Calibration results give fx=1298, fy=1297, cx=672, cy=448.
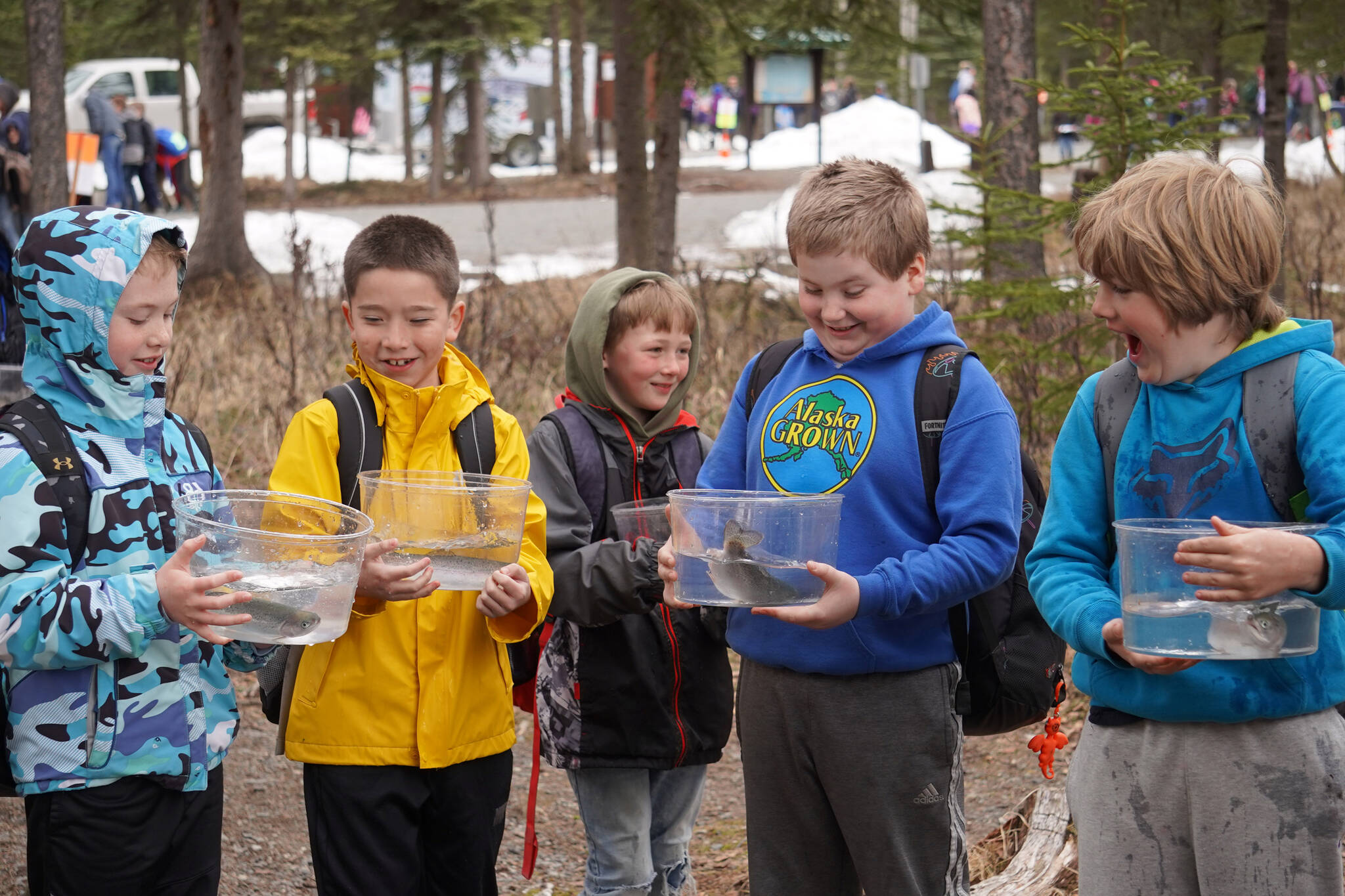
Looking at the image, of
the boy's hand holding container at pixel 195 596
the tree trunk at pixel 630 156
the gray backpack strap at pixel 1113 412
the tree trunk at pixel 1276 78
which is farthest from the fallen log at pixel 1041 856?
the tree trunk at pixel 630 156

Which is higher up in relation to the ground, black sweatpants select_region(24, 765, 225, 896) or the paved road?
the paved road

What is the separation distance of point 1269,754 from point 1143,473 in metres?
0.50

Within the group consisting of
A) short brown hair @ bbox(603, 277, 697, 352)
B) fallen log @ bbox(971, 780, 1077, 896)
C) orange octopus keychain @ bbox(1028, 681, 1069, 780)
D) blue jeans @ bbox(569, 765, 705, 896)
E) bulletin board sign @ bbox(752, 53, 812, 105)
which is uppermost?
bulletin board sign @ bbox(752, 53, 812, 105)

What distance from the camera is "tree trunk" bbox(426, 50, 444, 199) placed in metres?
25.3

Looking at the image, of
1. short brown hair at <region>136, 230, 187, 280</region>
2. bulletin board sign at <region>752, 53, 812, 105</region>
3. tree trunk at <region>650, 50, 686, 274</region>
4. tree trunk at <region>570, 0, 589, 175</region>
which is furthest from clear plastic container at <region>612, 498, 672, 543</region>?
tree trunk at <region>570, 0, 589, 175</region>

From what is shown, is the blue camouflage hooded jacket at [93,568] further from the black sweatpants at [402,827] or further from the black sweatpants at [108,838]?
the black sweatpants at [402,827]

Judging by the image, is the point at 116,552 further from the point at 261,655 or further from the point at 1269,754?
the point at 1269,754

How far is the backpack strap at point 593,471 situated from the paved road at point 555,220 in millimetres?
12437

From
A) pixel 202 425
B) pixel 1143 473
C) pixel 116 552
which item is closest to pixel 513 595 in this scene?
pixel 116 552

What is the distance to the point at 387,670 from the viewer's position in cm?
281

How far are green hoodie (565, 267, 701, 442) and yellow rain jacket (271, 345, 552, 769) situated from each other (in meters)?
0.43

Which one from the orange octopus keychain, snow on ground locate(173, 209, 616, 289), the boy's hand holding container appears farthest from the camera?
snow on ground locate(173, 209, 616, 289)

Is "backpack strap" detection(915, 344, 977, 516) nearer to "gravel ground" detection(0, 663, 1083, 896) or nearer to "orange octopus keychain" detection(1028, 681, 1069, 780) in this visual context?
"orange octopus keychain" detection(1028, 681, 1069, 780)

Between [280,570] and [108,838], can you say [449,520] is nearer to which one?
[280,570]
